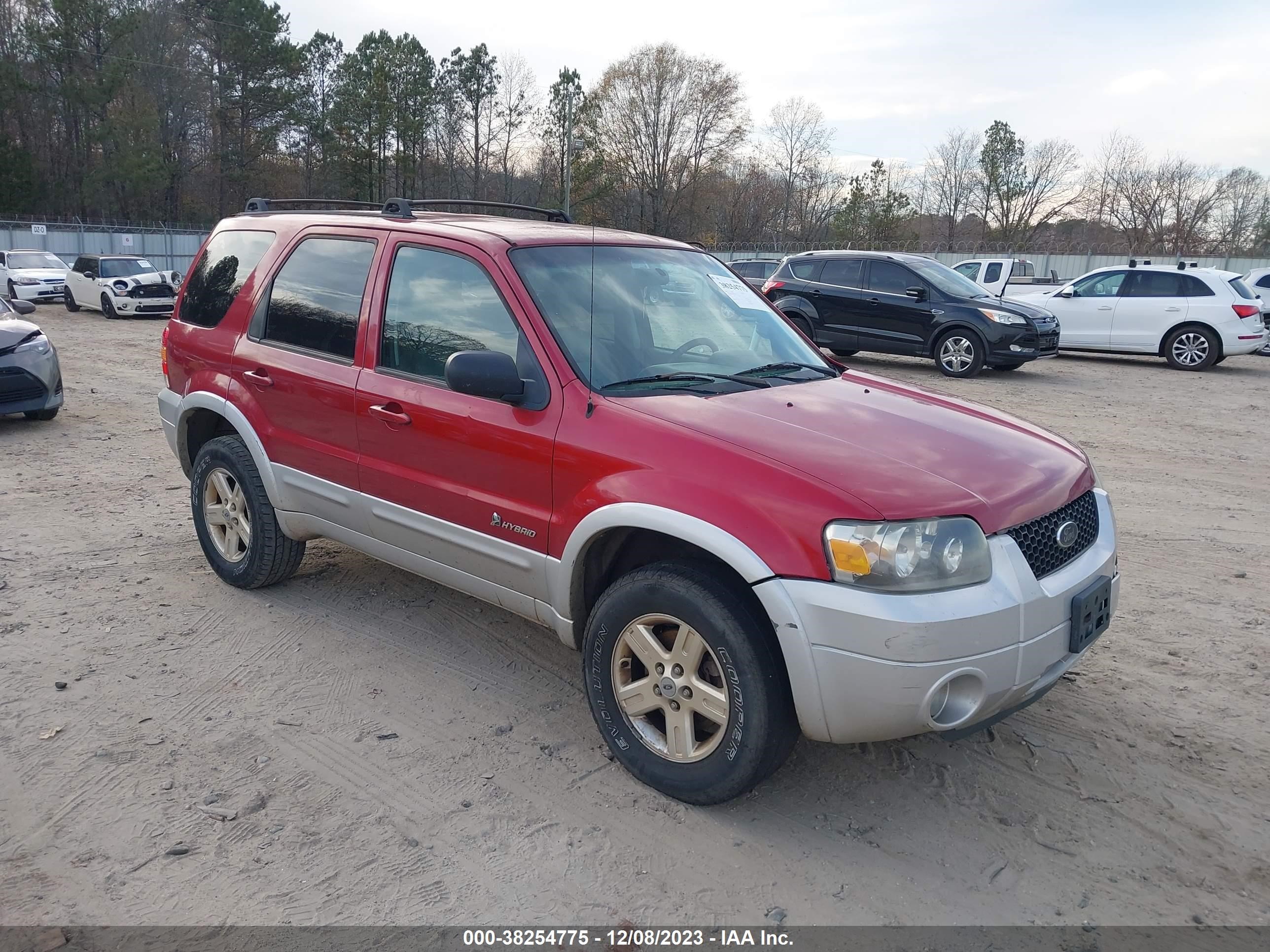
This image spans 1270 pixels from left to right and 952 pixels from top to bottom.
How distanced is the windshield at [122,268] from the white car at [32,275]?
9.49 ft

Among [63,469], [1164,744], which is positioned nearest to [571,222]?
[1164,744]

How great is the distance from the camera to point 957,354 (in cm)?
1434

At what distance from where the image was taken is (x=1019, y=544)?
9.58 ft

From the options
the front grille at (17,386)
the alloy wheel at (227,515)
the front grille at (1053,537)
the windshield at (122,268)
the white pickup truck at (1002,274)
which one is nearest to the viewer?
the front grille at (1053,537)

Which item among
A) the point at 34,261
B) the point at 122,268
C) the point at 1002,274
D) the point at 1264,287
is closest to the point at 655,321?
the point at 1002,274

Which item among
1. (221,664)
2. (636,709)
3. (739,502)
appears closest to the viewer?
(739,502)

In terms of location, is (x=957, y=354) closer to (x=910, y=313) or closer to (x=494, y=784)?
(x=910, y=313)

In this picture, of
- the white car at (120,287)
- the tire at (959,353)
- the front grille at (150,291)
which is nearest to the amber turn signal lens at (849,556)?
the tire at (959,353)

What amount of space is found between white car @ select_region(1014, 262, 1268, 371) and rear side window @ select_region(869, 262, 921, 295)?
3499 mm

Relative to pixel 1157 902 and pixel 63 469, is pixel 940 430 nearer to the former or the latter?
pixel 1157 902

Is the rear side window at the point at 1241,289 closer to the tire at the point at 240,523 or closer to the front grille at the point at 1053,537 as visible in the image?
the front grille at the point at 1053,537

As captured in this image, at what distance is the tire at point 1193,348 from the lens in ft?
51.5

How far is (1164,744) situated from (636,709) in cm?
208

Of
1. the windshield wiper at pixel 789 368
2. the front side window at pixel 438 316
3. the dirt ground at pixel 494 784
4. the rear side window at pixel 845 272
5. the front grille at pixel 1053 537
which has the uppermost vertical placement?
the rear side window at pixel 845 272
